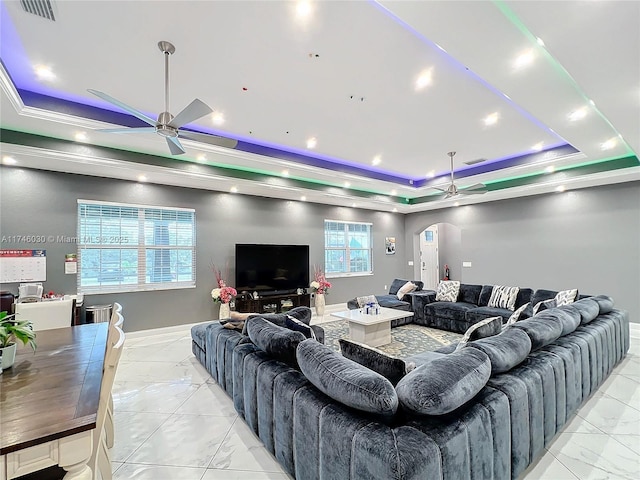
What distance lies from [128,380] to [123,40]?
11.4 ft

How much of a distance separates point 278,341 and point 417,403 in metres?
1.09

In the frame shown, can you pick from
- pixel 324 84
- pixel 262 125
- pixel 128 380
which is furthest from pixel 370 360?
pixel 262 125

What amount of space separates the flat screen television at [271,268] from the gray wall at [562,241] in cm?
441

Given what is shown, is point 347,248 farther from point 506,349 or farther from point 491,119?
point 506,349

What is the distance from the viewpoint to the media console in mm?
5926

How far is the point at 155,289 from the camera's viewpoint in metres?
5.30

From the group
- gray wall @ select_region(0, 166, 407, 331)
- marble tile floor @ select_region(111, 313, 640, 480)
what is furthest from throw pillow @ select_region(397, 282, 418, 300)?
marble tile floor @ select_region(111, 313, 640, 480)

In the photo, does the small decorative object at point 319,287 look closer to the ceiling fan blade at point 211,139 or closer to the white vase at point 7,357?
the ceiling fan blade at point 211,139

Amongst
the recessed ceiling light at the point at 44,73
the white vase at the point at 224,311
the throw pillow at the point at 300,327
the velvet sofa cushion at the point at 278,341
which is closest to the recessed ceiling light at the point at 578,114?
the throw pillow at the point at 300,327

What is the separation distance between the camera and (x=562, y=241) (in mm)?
6164

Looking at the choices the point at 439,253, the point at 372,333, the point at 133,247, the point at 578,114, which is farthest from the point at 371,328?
the point at 439,253

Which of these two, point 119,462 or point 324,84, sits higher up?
point 324,84

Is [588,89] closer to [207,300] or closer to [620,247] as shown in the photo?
[620,247]

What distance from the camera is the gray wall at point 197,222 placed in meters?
4.31
